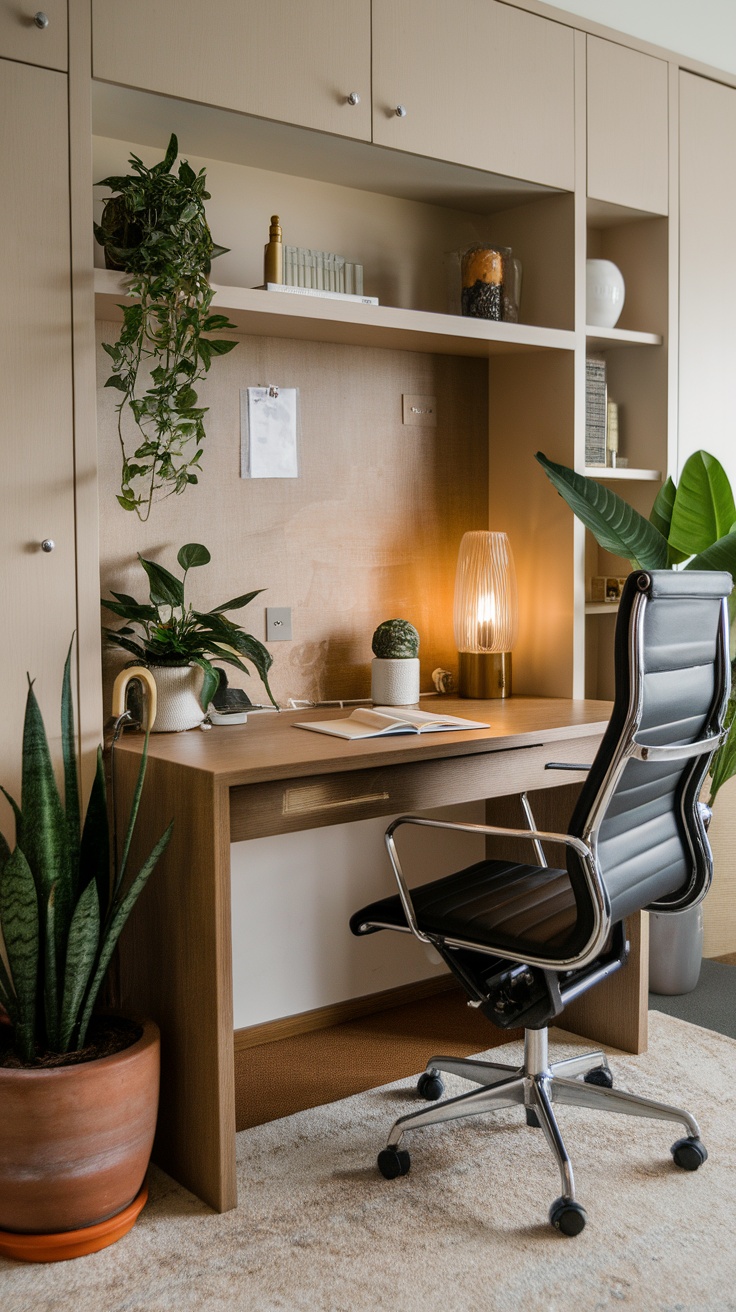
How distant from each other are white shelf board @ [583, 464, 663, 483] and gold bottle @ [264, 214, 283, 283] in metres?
0.93

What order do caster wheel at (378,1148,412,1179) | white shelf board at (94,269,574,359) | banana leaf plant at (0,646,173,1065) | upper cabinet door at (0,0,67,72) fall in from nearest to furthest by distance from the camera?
1. banana leaf plant at (0,646,173,1065)
2. upper cabinet door at (0,0,67,72)
3. caster wheel at (378,1148,412,1179)
4. white shelf board at (94,269,574,359)

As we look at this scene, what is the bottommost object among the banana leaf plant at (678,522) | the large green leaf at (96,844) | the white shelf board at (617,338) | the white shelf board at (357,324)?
the large green leaf at (96,844)

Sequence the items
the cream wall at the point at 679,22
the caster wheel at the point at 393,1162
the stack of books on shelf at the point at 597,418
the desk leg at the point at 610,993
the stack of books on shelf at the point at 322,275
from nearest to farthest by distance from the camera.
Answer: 1. the caster wheel at the point at 393,1162
2. the stack of books on shelf at the point at 322,275
3. the desk leg at the point at 610,993
4. the stack of books on shelf at the point at 597,418
5. the cream wall at the point at 679,22

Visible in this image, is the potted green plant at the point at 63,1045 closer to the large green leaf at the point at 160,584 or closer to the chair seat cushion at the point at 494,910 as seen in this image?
the large green leaf at the point at 160,584

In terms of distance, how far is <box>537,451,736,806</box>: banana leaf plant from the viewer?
2.86m

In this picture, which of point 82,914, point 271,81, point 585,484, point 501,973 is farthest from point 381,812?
point 271,81

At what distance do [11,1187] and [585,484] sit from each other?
200 centimetres

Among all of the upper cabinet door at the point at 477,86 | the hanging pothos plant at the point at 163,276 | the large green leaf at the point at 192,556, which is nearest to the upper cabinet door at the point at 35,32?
the hanging pothos plant at the point at 163,276

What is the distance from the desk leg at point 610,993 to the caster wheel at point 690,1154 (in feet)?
1.67

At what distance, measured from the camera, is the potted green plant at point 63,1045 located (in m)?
1.85

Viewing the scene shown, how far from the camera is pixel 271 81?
91.6 inches

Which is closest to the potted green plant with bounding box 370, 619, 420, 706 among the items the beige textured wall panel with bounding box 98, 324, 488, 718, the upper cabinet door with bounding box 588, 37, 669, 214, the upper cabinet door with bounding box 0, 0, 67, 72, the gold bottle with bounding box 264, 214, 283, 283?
the beige textured wall panel with bounding box 98, 324, 488, 718

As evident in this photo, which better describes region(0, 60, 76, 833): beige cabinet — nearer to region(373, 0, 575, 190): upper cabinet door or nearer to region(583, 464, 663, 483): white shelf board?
region(373, 0, 575, 190): upper cabinet door

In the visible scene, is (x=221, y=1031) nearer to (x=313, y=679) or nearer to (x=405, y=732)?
(x=405, y=732)
